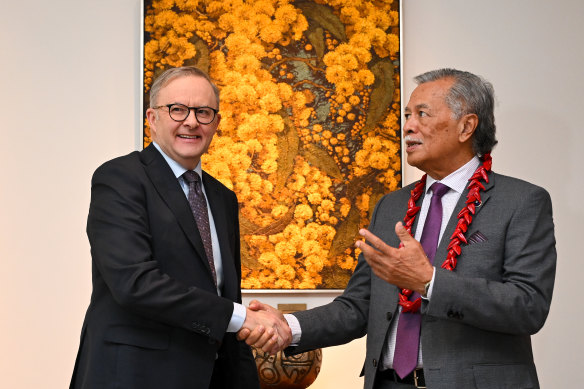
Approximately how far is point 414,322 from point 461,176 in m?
0.55

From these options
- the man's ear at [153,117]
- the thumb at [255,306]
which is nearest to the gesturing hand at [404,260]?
the thumb at [255,306]

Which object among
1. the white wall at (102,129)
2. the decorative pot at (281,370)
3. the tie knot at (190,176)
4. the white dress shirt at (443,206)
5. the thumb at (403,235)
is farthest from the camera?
the white wall at (102,129)

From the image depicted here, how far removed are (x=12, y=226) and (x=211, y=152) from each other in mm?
1076

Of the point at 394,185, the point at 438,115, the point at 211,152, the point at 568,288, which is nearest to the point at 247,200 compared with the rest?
the point at 211,152

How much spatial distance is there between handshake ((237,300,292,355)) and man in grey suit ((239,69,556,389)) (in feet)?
0.06

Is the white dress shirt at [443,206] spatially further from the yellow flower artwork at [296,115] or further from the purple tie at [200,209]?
the yellow flower artwork at [296,115]

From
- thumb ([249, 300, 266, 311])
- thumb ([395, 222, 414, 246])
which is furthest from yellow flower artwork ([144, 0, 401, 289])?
thumb ([395, 222, 414, 246])

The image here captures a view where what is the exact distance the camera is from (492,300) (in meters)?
2.06

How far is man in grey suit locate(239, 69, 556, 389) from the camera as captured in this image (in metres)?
2.07

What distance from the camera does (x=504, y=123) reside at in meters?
3.71

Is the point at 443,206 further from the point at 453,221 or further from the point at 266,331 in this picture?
the point at 266,331

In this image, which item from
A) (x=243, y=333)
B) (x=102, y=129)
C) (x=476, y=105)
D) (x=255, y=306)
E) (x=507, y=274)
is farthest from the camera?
(x=102, y=129)

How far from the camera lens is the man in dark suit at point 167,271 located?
2152mm

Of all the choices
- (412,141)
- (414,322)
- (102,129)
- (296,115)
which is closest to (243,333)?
(414,322)
